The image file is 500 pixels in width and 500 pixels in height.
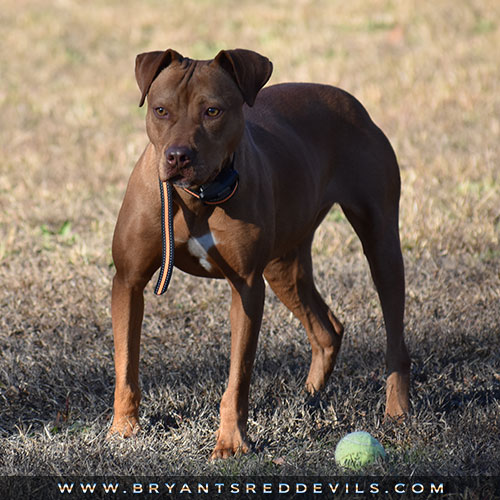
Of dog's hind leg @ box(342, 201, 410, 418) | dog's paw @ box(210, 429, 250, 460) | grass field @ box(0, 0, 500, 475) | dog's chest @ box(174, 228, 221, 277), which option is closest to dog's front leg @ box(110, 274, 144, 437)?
grass field @ box(0, 0, 500, 475)

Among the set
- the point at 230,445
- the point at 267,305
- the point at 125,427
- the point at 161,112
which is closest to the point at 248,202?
the point at 161,112

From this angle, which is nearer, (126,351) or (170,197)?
(170,197)

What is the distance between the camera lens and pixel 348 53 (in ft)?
42.8

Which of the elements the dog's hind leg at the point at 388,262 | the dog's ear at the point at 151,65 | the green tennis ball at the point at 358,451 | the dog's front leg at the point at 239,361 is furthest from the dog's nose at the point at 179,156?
the dog's hind leg at the point at 388,262

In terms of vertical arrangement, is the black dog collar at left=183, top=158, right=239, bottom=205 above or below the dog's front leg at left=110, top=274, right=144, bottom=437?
above

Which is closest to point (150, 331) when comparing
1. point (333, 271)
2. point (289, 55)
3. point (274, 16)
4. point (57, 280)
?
point (57, 280)

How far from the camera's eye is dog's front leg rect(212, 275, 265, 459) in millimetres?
4012

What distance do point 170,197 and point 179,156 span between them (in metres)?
0.33

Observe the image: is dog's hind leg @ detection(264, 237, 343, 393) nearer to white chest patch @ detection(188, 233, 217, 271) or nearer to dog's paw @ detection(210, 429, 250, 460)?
dog's paw @ detection(210, 429, 250, 460)

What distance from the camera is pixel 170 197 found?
3814 millimetres

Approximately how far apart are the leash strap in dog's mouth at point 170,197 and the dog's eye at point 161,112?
28 centimetres

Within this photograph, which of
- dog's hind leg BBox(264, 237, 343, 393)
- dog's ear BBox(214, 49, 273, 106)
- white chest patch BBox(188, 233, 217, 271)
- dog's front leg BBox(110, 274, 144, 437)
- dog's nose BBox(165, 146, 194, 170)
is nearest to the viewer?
dog's nose BBox(165, 146, 194, 170)

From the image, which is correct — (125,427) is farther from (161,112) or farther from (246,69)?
(246,69)

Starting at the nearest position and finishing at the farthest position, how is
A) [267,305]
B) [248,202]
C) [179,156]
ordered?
[179,156]
[248,202]
[267,305]
